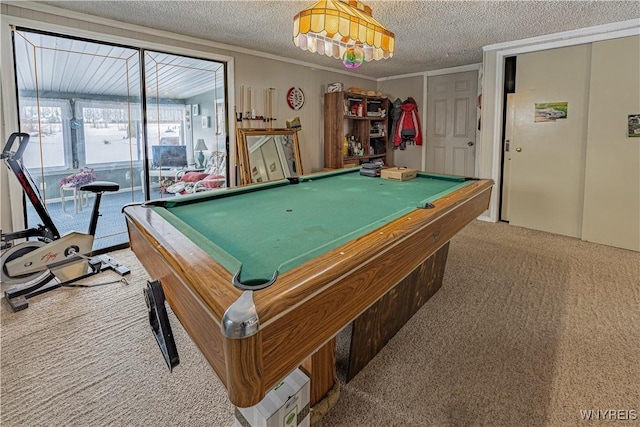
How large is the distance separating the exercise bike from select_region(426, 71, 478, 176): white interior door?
5.23 m

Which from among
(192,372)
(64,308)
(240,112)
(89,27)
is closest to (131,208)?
(192,372)

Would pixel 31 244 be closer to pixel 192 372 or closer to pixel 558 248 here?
pixel 192 372

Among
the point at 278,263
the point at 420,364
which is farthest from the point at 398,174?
the point at 278,263

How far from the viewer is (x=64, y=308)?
2.47 meters

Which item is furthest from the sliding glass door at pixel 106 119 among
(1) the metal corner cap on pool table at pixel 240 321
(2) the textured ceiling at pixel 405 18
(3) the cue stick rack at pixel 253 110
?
(1) the metal corner cap on pool table at pixel 240 321

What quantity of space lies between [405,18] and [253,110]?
2.21m

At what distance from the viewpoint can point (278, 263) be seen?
1176mm

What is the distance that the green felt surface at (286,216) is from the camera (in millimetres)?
1238

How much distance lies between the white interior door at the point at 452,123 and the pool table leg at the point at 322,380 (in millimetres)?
5110

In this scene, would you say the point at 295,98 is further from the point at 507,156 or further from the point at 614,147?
the point at 614,147

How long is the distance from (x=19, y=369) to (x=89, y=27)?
9.80 ft

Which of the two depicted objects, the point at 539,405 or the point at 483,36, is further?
the point at 483,36

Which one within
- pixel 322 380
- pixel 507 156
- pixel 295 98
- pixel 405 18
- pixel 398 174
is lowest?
pixel 322 380

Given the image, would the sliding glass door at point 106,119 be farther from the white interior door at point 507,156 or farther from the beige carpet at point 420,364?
the white interior door at point 507,156
